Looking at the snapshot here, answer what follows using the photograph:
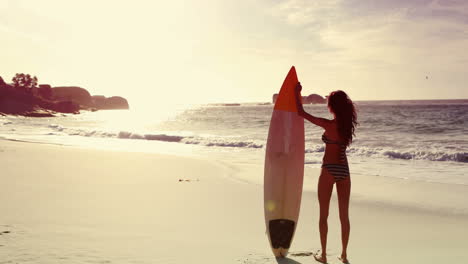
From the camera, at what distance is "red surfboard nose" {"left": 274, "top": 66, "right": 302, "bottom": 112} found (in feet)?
15.9

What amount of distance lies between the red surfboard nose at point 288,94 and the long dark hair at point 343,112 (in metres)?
0.91

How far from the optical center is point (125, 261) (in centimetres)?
395

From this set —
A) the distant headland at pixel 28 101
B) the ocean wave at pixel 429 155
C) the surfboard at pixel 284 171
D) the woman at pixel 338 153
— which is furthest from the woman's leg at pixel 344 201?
the distant headland at pixel 28 101

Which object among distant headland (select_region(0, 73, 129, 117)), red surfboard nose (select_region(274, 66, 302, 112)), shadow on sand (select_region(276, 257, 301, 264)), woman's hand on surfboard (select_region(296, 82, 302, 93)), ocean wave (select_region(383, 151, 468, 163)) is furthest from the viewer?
distant headland (select_region(0, 73, 129, 117))

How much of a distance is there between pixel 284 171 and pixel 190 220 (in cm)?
183

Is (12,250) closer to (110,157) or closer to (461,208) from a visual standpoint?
(461,208)

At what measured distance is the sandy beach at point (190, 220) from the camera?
14.0 ft

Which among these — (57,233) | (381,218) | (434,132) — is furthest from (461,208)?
(434,132)

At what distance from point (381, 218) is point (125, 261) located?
4.03m

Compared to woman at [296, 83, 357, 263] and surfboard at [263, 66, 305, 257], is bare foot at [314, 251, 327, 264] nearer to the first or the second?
woman at [296, 83, 357, 263]

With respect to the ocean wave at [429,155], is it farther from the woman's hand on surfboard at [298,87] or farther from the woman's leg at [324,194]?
the woman's leg at [324,194]

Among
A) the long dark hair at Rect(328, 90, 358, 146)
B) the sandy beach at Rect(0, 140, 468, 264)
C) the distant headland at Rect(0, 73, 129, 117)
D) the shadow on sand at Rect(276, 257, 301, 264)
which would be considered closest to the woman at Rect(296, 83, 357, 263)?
the long dark hair at Rect(328, 90, 358, 146)

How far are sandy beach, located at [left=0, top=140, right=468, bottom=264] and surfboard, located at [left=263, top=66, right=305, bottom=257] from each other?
1.31 feet

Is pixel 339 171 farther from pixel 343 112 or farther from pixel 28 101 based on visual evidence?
pixel 28 101
